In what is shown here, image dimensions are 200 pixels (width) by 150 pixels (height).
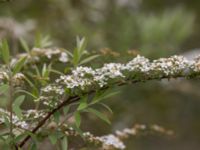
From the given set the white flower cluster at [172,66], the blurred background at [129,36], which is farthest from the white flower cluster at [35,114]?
the blurred background at [129,36]

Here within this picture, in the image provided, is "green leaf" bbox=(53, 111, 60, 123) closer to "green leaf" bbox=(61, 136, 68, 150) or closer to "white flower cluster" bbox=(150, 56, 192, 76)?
"green leaf" bbox=(61, 136, 68, 150)

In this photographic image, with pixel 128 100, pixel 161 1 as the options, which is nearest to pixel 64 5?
pixel 128 100

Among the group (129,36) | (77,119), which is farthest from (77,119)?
(129,36)

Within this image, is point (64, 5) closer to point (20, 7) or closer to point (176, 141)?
point (20, 7)

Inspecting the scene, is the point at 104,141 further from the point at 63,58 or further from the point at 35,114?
the point at 63,58

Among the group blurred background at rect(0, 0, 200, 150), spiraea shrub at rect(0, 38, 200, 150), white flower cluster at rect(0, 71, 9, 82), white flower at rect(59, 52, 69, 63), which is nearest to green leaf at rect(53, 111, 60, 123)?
spiraea shrub at rect(0, 38, 200, 150)

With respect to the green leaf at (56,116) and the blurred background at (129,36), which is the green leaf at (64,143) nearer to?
the green leaf at (56,116)
